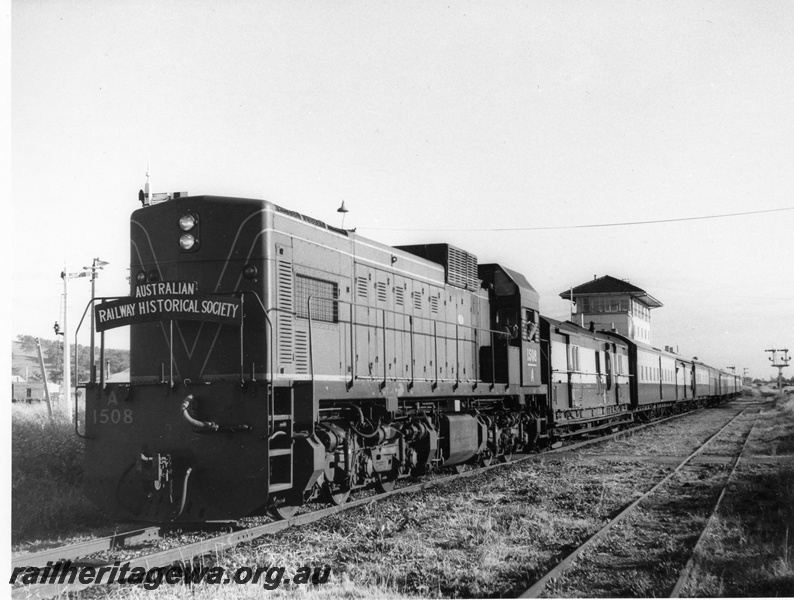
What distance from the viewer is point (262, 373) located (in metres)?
7.68

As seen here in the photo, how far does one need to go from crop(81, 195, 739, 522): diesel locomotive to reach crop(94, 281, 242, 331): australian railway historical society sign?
0.01 metres

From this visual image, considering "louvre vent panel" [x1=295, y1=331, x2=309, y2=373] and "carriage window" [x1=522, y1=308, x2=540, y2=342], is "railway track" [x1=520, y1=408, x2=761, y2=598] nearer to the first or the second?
"louvre vent panel" [x1=295, y1=331, x2=309, y2=373]

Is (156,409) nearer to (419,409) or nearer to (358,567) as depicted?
(358,567)

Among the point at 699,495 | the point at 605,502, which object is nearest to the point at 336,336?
the point at 605,502

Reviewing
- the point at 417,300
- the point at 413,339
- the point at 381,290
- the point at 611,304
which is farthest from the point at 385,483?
the point at 611,304

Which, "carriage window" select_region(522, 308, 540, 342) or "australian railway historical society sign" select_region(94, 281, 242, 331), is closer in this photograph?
"australian railway historical society sign" select_region(94, 281, 242, 331)

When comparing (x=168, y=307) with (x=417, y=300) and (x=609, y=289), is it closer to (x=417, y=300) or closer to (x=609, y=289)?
(x=417, y=300)

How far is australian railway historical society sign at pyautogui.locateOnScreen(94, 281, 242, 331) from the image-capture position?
719 cm

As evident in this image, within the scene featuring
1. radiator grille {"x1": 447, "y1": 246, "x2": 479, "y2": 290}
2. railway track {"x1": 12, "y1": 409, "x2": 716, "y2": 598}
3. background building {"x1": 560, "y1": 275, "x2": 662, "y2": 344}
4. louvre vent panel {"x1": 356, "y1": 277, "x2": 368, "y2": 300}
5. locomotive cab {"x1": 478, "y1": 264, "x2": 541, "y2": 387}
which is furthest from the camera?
background building {"x1": 560, "y1": 275, "x2": 662, "y2": 344}

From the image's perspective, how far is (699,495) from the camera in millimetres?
9922

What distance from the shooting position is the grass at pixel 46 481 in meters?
8.39

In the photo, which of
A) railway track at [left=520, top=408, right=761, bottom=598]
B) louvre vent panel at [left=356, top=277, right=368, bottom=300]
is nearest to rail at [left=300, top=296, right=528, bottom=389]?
louvre vent panel at [left=356, top=277, right=368, bottom=300]

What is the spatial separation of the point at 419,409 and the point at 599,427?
39.7 ft

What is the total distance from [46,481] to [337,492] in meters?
4.51
